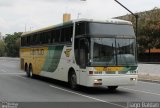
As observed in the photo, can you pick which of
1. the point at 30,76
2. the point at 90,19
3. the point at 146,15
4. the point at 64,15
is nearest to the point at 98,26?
the point at 90,19

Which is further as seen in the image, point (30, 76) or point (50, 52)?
point (30, 76)

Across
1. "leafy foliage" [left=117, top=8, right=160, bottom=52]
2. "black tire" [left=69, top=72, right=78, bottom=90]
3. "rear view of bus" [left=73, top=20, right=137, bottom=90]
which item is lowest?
"black tire" [left=69, top=72, right=78, bottom=90]

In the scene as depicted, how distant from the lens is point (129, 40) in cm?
1844

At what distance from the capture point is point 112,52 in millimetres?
17906

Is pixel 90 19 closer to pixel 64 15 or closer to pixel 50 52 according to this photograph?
pixel 50 52

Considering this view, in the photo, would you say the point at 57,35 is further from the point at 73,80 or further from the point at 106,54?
the point at 106,54

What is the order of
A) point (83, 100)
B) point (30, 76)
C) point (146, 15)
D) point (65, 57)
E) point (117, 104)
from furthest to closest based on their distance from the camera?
point (146, 15) → point (30, 76) → point (65, 57) → point (83, 100) → point (117, 104)

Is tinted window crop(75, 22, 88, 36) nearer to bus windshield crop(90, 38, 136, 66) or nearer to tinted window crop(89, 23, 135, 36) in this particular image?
tinted window crop(89, 23, 135, 36)

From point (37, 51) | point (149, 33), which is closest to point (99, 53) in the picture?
point (37, 51)

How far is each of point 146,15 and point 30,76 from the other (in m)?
52.4

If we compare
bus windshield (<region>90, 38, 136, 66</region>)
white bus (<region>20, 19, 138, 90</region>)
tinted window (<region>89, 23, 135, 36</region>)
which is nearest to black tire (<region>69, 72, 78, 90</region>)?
white bus (<region>20, 19, 138, 90</region>)

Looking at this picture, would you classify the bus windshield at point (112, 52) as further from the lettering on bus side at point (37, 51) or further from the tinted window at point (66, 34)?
the lettering on bus side at point (37, 51)

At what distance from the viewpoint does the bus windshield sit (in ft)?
58.0

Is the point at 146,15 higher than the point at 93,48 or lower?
higher
